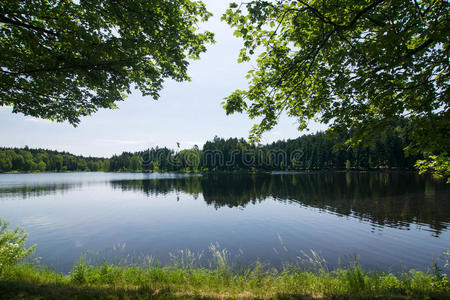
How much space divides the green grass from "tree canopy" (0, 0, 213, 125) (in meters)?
7.29

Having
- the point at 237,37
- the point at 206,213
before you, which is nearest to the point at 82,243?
the point at 206,213

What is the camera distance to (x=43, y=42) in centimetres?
733

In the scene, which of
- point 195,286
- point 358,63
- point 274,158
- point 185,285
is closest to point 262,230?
point 195,286

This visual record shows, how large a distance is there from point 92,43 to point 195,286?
9.34 metres

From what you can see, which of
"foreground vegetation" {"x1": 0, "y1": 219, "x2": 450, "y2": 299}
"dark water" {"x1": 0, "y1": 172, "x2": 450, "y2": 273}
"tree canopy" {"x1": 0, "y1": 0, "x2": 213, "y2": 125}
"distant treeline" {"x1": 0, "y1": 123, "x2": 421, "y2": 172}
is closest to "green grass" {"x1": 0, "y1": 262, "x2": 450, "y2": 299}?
"foreground vegetation" {"x1": 0, "y1": 219, "x2": 450, "y2": 299}

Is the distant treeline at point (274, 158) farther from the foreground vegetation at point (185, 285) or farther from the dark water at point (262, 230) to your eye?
the foreground vegetation at point (185, 285)

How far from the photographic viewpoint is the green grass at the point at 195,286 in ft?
19.0

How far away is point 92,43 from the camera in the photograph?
6828mm

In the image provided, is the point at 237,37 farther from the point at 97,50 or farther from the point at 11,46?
the point at 11,46

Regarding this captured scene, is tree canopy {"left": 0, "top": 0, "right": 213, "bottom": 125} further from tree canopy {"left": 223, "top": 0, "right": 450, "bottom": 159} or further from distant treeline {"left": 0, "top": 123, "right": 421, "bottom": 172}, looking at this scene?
distant treeline {"left": 0, "top": 123, "right": 421, "bottom": 172}

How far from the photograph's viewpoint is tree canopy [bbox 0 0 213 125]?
662cm

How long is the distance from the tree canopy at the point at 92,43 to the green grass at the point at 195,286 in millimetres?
7293

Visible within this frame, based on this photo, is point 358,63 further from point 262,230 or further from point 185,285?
point 262,230

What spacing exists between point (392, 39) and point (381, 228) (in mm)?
18478
